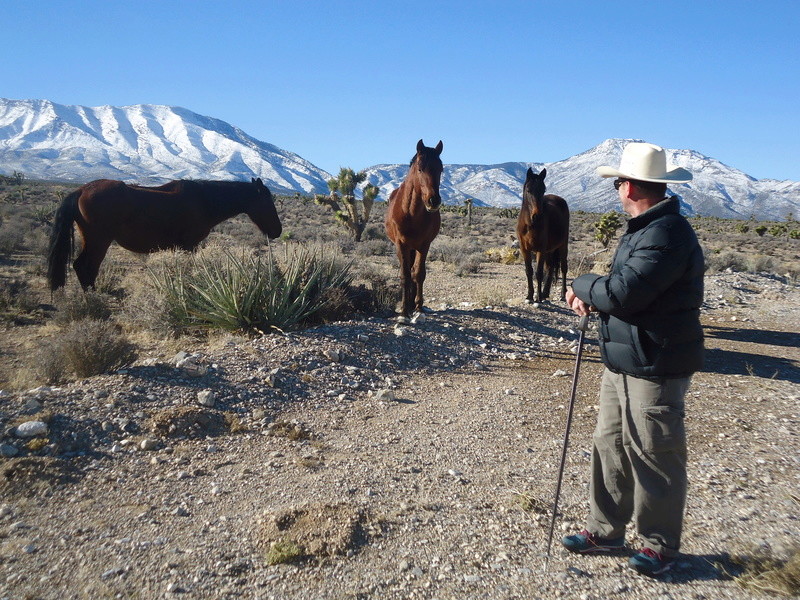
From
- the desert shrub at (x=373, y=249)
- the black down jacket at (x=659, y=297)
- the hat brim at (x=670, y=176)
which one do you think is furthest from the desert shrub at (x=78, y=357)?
the desert shrub at (x=373, y=249)

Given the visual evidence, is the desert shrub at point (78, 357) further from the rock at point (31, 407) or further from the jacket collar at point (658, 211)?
the jacket collar at point (658, 211)

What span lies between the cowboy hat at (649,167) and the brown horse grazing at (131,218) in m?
7.76

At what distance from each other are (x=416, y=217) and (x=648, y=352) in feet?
18.1

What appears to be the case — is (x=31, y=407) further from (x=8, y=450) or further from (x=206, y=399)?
(x=206, y=399)

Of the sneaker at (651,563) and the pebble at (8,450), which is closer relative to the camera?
the sneaker at (651,563)

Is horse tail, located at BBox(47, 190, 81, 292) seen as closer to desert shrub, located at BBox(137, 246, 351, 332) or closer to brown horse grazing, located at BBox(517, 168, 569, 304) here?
desert shrub, located at BBox(137, 246, 351, 332)

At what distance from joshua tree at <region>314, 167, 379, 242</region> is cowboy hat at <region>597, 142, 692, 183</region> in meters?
22.5

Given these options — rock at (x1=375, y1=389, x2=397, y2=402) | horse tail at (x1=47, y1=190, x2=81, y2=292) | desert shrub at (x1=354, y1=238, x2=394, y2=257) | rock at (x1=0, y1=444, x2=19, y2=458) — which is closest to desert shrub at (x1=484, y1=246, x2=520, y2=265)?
desert shrub at (x1=354, y1=238, x2=394, y2=257)

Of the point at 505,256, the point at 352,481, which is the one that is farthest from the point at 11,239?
the point at 352,481

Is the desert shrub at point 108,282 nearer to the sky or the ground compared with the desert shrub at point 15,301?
nearer to the sky

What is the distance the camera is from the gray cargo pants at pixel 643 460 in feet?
8.88

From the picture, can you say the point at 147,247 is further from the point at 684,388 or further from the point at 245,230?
the point at 245,230

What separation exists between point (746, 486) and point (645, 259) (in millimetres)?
2421

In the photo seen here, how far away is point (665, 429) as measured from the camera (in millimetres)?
2701
